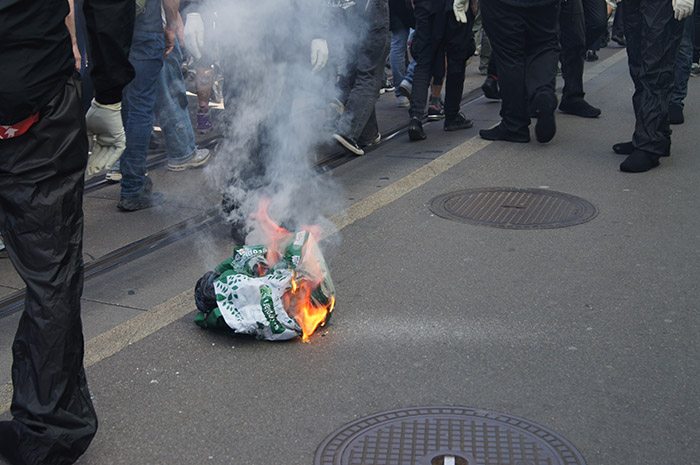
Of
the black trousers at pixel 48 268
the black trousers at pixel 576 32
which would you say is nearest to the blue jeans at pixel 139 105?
the black trousers at pixel 48 268

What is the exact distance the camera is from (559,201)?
5449mm

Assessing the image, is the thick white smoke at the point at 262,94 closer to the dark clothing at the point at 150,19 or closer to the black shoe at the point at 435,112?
the dark clothing at the point at 150,19

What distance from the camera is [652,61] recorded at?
588 cm

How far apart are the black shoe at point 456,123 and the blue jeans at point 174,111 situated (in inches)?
97.9

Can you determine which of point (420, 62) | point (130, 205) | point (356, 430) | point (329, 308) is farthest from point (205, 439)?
point (420, 62)

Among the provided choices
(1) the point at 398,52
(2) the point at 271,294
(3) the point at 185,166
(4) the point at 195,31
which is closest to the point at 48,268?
(2) the point at 271,294

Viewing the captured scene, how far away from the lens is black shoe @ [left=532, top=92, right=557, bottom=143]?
6.85 metres

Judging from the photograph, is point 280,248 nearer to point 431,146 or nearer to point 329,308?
point 329,308

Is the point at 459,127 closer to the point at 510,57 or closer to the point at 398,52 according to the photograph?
the point at 510,57

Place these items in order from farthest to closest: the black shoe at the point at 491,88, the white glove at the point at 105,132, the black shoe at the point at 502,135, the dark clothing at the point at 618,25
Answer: the dark clothing at the point at 618,25 < the black shoe at the point at 491,88 < the black shoe at the point at 502,135 < the white glove at the point at 105,132

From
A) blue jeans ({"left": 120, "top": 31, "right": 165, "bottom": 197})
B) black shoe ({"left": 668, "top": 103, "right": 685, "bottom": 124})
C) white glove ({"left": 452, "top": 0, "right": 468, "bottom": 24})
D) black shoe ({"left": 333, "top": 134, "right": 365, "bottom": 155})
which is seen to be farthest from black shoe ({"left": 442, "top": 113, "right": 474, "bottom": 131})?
blue jeans ({"left": 120, "top": 31, "right": 165, "bottom": 197})

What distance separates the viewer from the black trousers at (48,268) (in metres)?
2.53

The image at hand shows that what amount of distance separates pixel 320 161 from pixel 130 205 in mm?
1741

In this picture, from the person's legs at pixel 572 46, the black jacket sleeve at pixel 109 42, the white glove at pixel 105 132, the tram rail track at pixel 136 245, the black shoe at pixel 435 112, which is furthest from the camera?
the black shoe at pixel 435 112
